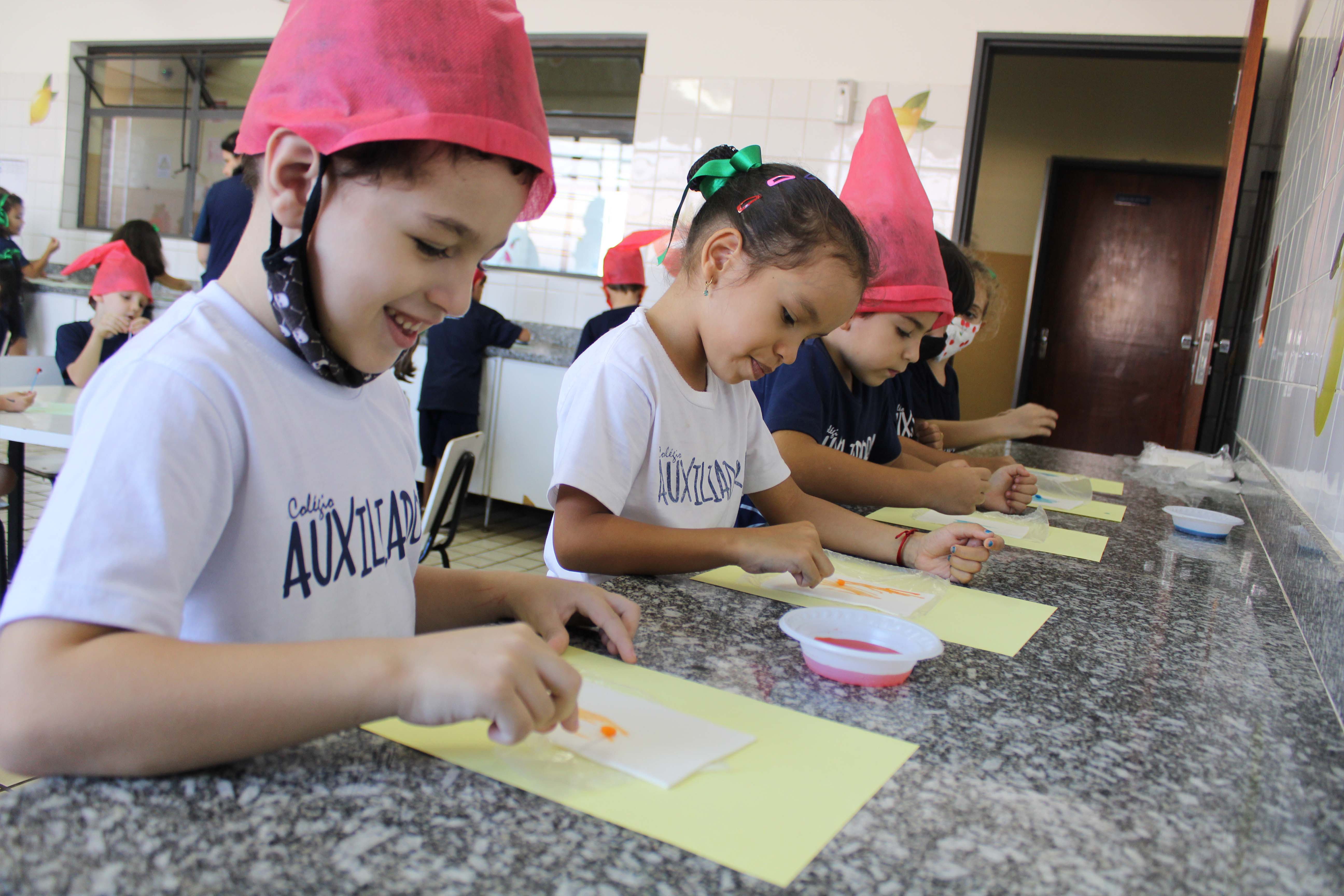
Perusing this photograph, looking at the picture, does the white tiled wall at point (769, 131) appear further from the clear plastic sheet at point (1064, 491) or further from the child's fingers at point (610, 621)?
the child's fingers at point (610, 621)

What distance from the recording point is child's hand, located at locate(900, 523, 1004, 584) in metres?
1.05

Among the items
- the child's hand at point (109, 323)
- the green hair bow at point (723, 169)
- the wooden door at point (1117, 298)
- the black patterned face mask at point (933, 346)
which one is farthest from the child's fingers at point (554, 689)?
the wooden door at point (1117, 298)

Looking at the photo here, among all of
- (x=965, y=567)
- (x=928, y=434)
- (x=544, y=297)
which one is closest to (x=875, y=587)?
(x=965, y=567)

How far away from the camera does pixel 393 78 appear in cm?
57

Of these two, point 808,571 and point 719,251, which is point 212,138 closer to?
point 719,251

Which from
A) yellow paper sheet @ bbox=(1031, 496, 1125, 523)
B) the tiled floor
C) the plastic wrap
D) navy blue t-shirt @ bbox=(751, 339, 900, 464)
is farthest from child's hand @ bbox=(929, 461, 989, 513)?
the tiled floor

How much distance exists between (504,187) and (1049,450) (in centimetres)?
237

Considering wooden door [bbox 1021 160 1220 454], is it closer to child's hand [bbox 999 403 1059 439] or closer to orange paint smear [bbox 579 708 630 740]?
child's hand [bbox 999 403 1059 439]

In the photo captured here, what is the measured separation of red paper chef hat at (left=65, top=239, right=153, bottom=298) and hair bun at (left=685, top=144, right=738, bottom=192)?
108 inches

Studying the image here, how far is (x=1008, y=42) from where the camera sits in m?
3.51

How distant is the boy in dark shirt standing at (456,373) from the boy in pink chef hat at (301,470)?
113 inches

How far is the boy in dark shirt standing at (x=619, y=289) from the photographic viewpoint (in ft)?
11.1

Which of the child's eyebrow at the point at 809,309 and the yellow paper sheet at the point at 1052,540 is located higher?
the child's eyebrow at the point at 809,309

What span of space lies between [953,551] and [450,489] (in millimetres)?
1665
